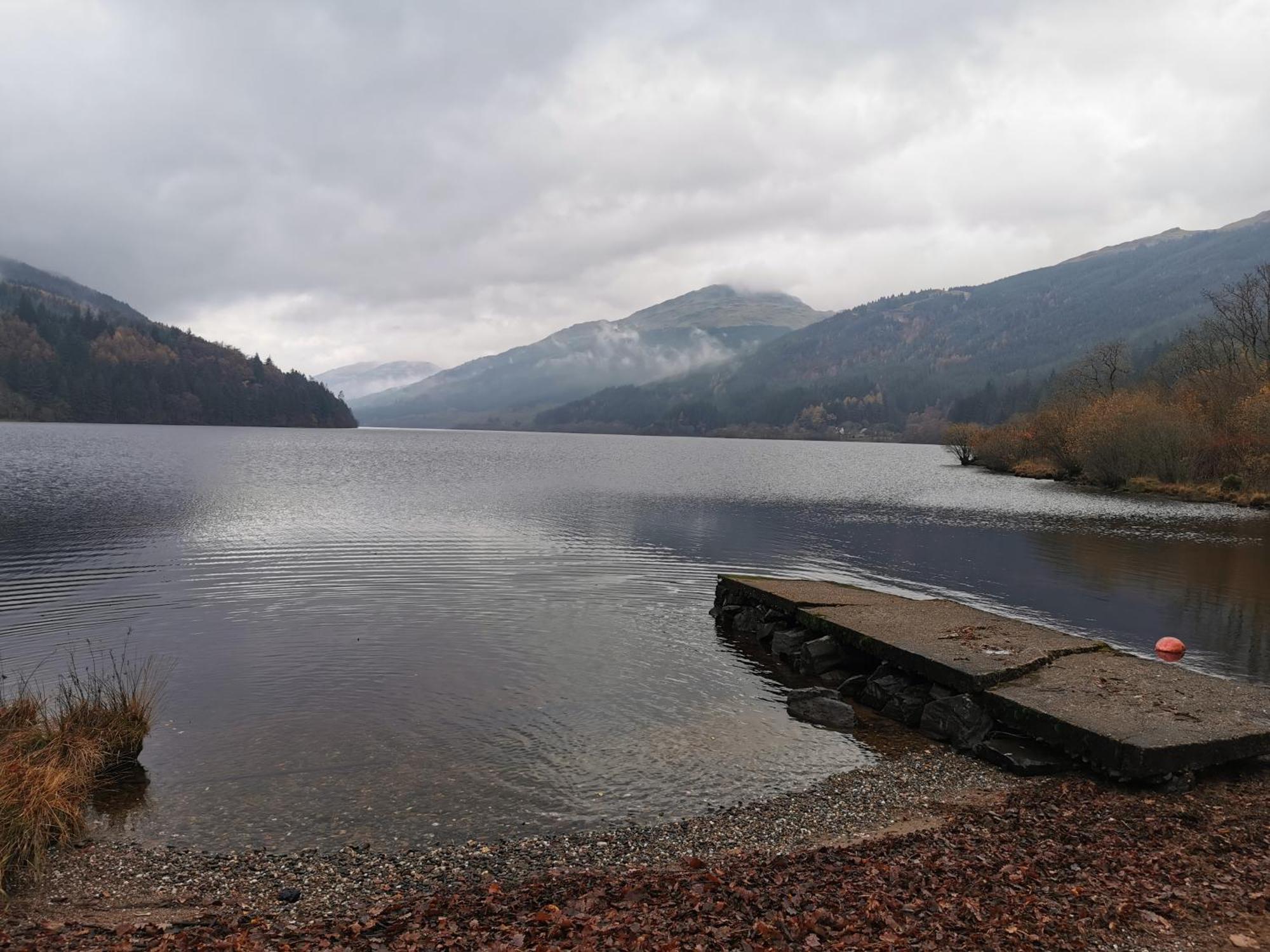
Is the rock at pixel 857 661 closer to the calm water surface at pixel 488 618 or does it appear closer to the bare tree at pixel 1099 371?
the calm water surface at pixel 488 618

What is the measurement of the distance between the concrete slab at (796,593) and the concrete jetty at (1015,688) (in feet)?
0.31

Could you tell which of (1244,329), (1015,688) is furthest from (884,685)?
(1244,329)

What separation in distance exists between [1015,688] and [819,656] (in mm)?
5339

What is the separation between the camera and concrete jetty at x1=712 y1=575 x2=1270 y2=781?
12.0 meters

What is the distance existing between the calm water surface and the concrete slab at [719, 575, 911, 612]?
188 centimetres

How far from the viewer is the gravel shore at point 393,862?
8.62 m

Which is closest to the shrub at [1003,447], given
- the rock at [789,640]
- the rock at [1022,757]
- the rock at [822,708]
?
the rock at [789,640]

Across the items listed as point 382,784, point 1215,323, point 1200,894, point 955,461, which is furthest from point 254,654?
point 955,461

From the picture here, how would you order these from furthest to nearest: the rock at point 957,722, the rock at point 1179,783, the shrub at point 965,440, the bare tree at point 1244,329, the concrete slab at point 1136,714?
the shrub at point 965,440
the bare tree at point 1244,329
the rock at point 957,722
the concrete slab at point 1136,714
the rock at point 1179,783

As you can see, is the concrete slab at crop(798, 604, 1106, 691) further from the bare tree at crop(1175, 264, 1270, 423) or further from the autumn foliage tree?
the bare tree at crop(1175, 264, 1270, 423)

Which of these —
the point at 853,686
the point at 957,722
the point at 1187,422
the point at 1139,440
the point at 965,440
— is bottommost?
the point at 853,686

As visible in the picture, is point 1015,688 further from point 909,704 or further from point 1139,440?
point 1139,440

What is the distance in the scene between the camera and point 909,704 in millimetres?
16016

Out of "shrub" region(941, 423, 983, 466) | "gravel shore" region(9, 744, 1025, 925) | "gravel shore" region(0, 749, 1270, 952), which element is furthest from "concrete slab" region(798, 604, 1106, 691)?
"shrub" region(941, 423, 983, 466)
